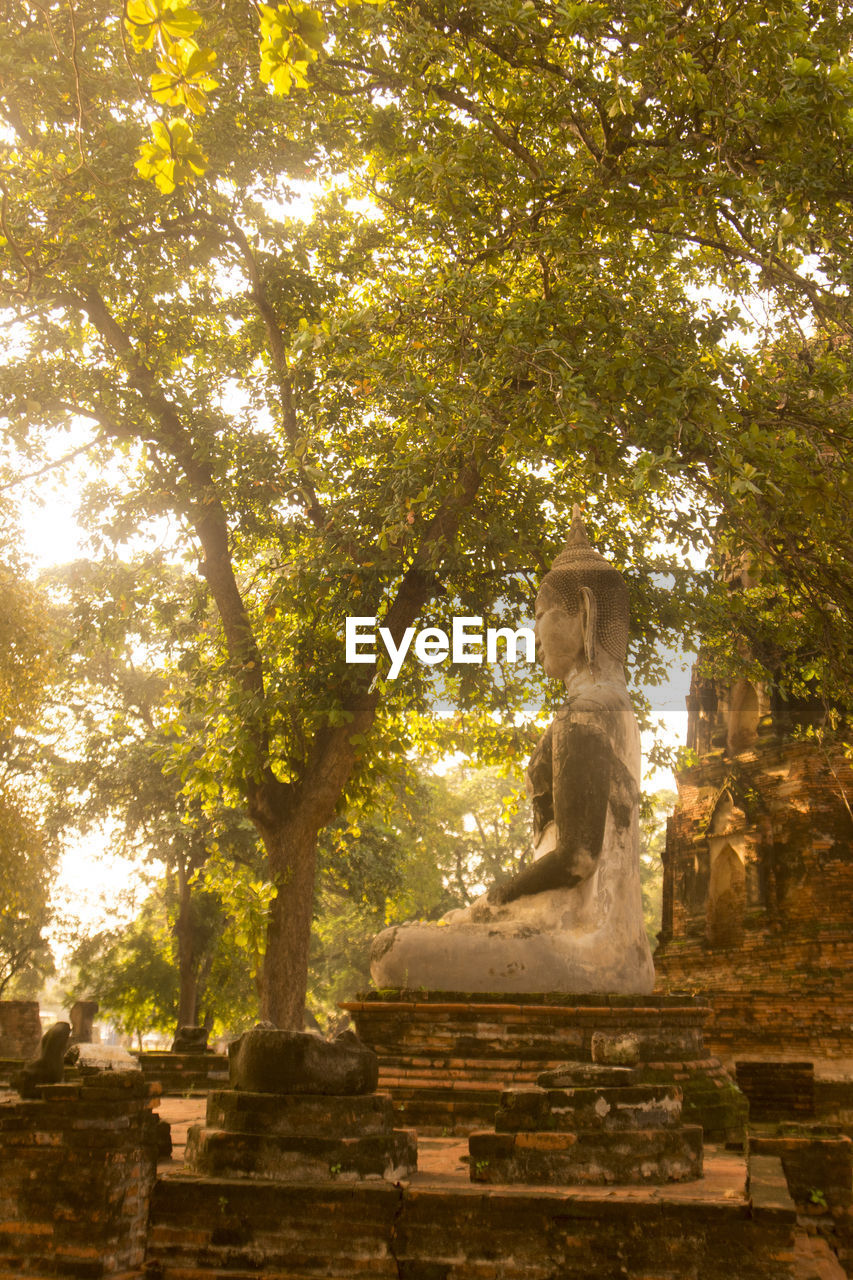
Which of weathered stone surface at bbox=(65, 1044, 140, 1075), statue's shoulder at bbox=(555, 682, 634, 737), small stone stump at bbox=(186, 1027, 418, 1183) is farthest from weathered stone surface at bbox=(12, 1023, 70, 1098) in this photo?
statue's shoulder at bbox=(555, 682, 634, 737)

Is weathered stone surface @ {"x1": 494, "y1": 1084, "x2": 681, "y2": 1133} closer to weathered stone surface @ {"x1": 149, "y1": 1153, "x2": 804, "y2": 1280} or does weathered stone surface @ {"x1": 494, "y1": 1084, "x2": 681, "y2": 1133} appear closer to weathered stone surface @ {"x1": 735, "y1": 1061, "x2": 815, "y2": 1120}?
weathered stone surface @ {"x1": 149, "y1": 1153, "x2": 804, "y2": 1280}

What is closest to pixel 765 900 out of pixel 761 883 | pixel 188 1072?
pixel 761 883

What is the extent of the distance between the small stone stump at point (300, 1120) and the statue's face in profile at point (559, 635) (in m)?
3.20

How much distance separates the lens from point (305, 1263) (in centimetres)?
302

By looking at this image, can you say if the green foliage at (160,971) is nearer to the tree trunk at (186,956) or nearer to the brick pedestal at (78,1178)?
the tree trunk at (186,956)

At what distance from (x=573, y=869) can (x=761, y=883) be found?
872cm

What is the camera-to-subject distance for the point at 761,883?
42.4 feet

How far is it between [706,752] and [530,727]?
5120 millimetres

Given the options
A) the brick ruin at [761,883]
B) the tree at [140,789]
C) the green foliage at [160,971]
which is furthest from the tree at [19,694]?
the brick ruin at [761,883]

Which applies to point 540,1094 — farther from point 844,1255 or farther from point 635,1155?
point 844,1255

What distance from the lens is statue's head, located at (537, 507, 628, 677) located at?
6.11m

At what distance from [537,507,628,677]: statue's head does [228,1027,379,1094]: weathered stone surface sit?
3180 millimetres

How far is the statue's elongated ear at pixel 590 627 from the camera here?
19.9ft

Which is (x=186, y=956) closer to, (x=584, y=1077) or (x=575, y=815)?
(x=575, y=815)
